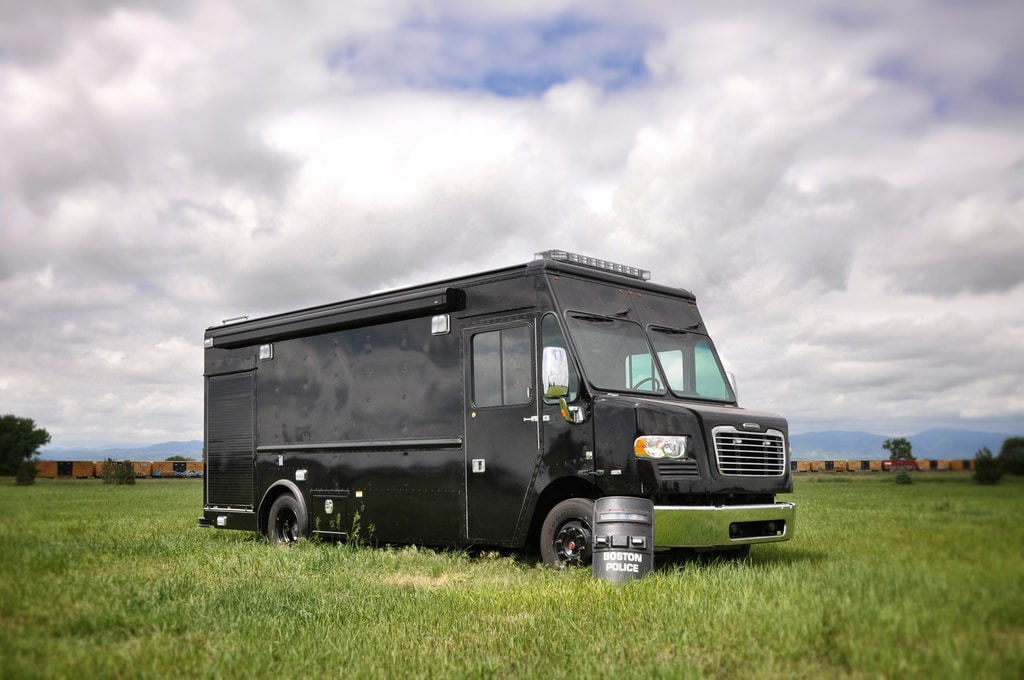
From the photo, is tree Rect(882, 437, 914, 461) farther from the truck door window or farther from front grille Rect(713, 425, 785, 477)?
the truck door window

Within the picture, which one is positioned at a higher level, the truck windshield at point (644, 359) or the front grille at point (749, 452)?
the truck windshield at point (644, 359)

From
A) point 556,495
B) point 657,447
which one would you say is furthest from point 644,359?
point 556,495

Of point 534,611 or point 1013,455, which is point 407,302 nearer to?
point 534,611

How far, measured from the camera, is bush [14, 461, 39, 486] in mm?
4759

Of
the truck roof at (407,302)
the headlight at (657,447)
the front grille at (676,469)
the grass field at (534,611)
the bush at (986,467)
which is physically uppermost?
the truck roof at (407,302)

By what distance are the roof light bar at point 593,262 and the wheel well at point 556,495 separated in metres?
2.40

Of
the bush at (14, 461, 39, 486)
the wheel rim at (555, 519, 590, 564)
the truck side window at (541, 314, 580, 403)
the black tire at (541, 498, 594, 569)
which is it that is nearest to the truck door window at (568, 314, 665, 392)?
the truck side window at (541, 314, 580, 403)

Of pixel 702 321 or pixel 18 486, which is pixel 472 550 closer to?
pixel 702 321

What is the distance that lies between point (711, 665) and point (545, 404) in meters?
4.82

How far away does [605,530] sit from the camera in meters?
8.73

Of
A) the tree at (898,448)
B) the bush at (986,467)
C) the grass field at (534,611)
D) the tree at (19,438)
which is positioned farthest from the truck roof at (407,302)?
the bush at (986,467)

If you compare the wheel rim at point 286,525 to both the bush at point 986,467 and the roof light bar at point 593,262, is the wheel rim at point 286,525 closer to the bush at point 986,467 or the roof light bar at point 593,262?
the roof light bar at point 593,262

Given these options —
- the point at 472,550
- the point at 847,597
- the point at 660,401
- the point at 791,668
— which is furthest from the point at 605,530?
the point at 847,597

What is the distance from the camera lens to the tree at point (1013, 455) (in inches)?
136
